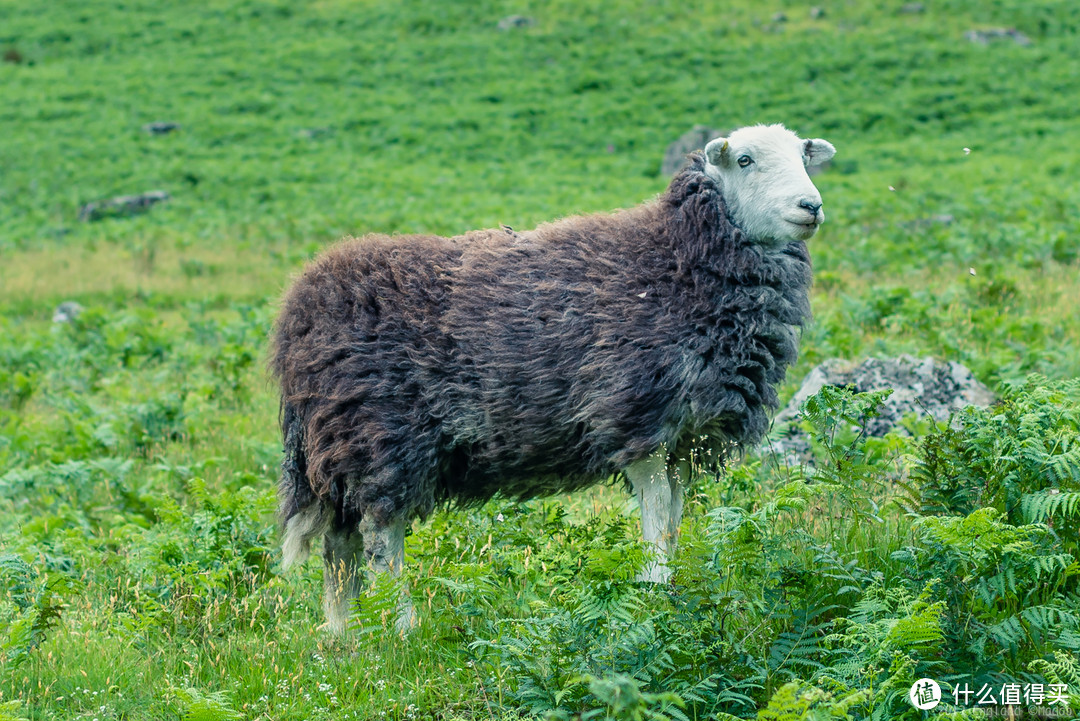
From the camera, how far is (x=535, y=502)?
7.57 meters

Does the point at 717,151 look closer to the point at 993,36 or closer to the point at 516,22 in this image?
the point at 993,36

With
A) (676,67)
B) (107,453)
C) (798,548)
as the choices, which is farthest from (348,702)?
(676,67)

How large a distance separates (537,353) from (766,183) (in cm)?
156

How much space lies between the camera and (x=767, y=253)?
566 cm

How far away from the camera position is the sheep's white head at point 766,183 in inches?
215

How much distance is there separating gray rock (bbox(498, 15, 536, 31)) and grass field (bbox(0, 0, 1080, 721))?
12.3m

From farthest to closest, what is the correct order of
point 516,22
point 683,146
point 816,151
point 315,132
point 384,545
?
point 516,22
point 315,132
point 683,146
point 816,151
point 384,545

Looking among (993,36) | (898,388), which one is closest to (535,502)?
(898,388)

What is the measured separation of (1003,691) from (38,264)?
68.9ft

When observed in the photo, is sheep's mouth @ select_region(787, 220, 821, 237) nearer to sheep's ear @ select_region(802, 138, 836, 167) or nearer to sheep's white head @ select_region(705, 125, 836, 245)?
sheep's white head @ select_region(705, 125, 836, 245)

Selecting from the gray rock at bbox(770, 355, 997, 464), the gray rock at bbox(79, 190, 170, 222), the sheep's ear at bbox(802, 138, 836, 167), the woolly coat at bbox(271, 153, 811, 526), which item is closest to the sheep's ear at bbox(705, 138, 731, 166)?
the woolly coat at bbox(271, 153, 811, 526)

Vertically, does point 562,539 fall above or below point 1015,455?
below

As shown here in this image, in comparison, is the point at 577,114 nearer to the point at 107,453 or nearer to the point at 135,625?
the point at 107,453

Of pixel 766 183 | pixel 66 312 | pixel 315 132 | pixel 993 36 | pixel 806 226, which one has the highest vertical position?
pixel 766 183
